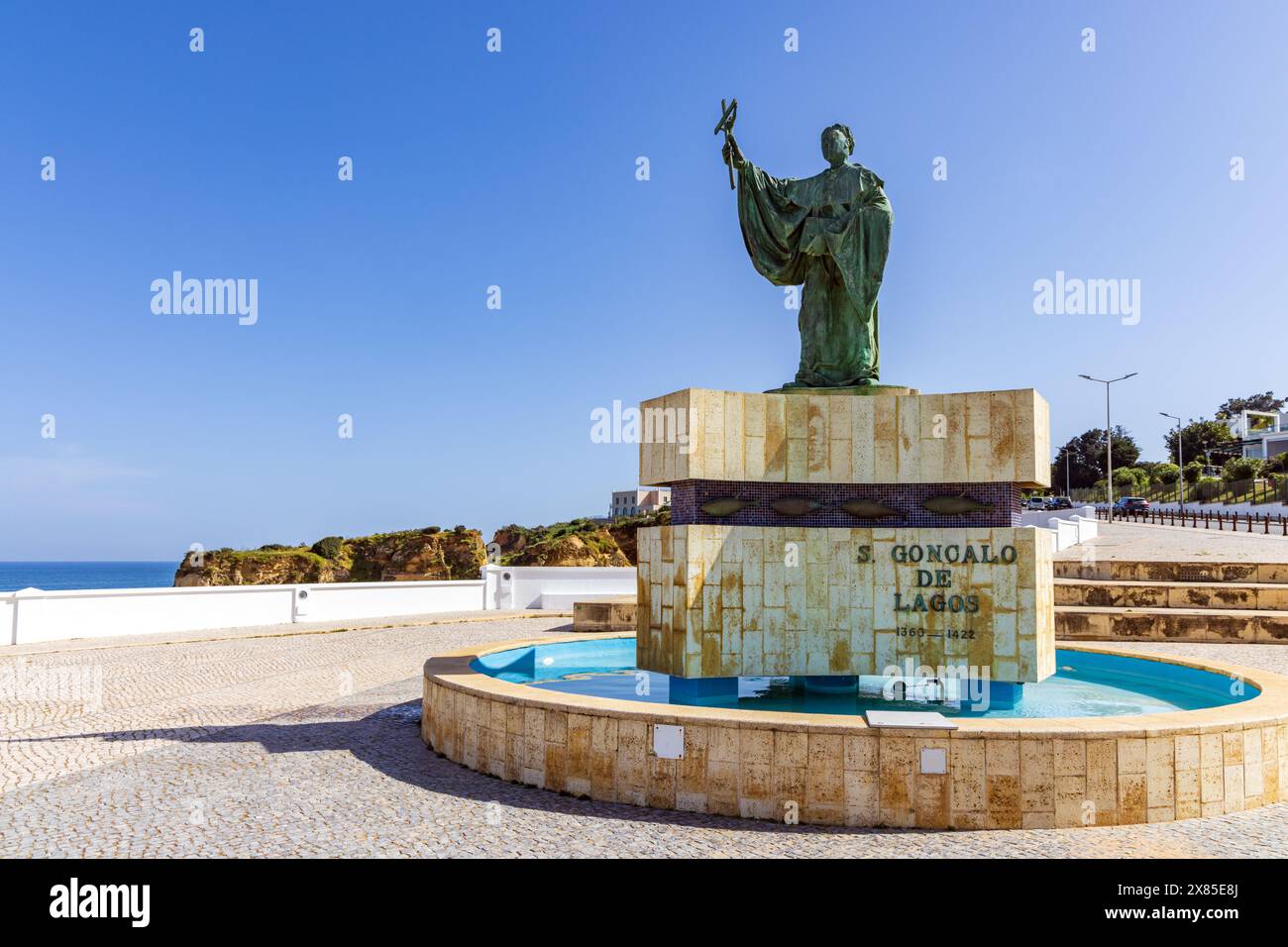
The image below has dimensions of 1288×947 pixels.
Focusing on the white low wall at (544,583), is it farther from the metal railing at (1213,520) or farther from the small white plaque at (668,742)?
the metal railing at (1213,520)

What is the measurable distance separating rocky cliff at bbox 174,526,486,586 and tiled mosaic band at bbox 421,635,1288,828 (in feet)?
167

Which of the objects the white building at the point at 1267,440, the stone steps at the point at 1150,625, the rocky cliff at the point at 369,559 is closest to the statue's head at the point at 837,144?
the stone steps at the point at 1150,625

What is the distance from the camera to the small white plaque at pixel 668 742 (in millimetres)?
6637

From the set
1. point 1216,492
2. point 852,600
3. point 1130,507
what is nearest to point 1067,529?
point 852,600

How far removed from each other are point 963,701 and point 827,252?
193 inches

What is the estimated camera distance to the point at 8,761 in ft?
26.5

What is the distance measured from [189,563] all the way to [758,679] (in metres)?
57.4

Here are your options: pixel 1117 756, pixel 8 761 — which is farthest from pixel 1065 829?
pixel 8 761

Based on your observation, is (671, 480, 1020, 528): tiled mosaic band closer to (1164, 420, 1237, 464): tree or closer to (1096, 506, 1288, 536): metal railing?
(1096, 506, 1288, 536): metal railing

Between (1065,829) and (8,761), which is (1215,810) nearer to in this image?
(1065,829)

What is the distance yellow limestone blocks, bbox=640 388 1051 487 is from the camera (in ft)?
29.3

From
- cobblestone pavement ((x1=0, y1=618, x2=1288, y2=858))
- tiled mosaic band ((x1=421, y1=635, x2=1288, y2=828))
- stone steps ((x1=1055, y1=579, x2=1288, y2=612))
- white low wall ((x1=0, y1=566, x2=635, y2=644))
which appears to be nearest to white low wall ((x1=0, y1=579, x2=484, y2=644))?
white low wall ((x1=0, y1=566, x2=635, y2=644))

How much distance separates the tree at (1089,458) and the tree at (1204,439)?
13.6 feet

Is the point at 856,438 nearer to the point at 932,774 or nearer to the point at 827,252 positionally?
the point at 827,252
